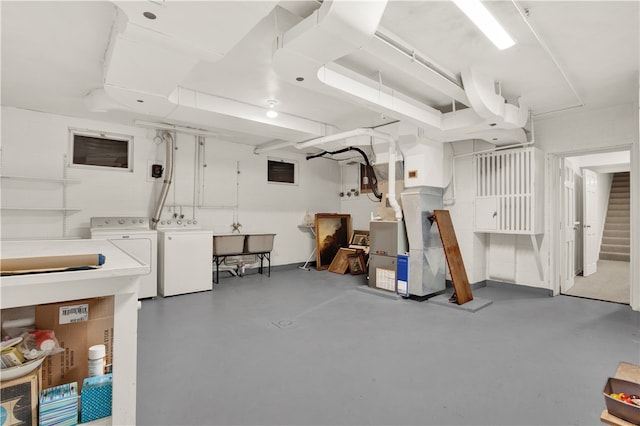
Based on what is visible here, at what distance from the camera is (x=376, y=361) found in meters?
2.62

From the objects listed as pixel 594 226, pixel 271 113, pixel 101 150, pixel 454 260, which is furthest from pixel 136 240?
pixel 594 226

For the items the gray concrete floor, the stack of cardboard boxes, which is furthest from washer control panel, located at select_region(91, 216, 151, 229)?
the stack of cardboard boxes

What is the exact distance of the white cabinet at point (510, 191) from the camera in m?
4.57

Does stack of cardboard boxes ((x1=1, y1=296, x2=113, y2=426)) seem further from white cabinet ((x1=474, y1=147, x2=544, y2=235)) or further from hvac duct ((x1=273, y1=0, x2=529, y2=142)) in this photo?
white cabinet ((x1=474, y1=147, x2=544, y2=235))

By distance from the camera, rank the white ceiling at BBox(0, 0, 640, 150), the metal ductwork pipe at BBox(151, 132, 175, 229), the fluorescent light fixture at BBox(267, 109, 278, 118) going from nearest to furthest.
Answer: the white ceiling at BBox(0, 0, 640, 150)
the fluorescent light fixture at BBox(267, 109, 278, 118)
the metal ductwork pipe at BBox(151, 132, 175, 229)

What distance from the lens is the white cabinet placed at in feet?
15.0

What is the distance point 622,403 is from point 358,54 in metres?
2.94

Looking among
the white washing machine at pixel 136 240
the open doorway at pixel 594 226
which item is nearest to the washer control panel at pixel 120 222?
the white washing machine at pixel 136 240

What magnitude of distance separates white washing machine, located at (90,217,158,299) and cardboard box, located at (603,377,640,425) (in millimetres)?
4724

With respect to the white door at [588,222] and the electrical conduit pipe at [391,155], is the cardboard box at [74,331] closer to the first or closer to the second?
the electrical conduit pipe at [391,155]

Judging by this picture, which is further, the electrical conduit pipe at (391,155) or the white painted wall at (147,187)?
the electrical conduit pipe at (391,155)

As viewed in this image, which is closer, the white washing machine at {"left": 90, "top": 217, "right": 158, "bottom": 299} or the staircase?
the white washing machine at {"left": 90, "top": 217, "right": 158, "bottom": 299}

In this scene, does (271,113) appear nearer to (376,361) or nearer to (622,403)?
(376,361)

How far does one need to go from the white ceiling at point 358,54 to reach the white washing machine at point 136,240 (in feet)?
5.29
